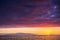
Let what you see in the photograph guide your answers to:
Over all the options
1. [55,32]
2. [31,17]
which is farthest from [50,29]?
[31,17]

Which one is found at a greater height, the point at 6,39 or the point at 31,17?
the point at 31,17

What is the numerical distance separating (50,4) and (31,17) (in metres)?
0.17

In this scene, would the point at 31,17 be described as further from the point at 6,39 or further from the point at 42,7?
the point at 6,39

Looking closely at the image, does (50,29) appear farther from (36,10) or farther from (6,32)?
(6,32)

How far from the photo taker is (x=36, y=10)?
113 cm

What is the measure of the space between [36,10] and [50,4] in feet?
0.37

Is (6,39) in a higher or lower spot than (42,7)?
lower

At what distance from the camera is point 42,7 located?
113 cm

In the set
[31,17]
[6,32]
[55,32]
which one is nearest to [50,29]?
[55,32]

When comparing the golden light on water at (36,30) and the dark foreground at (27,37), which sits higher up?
the golden light on water at (36,30)

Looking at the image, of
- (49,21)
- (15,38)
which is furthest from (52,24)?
(15,38)

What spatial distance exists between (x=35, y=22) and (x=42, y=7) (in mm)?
124

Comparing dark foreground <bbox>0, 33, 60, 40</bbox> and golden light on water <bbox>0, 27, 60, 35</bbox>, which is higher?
golden light on water <bbox>0, 27, 60, 35</bbox>

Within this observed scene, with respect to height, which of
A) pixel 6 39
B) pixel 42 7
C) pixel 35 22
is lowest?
pixel 6 39
